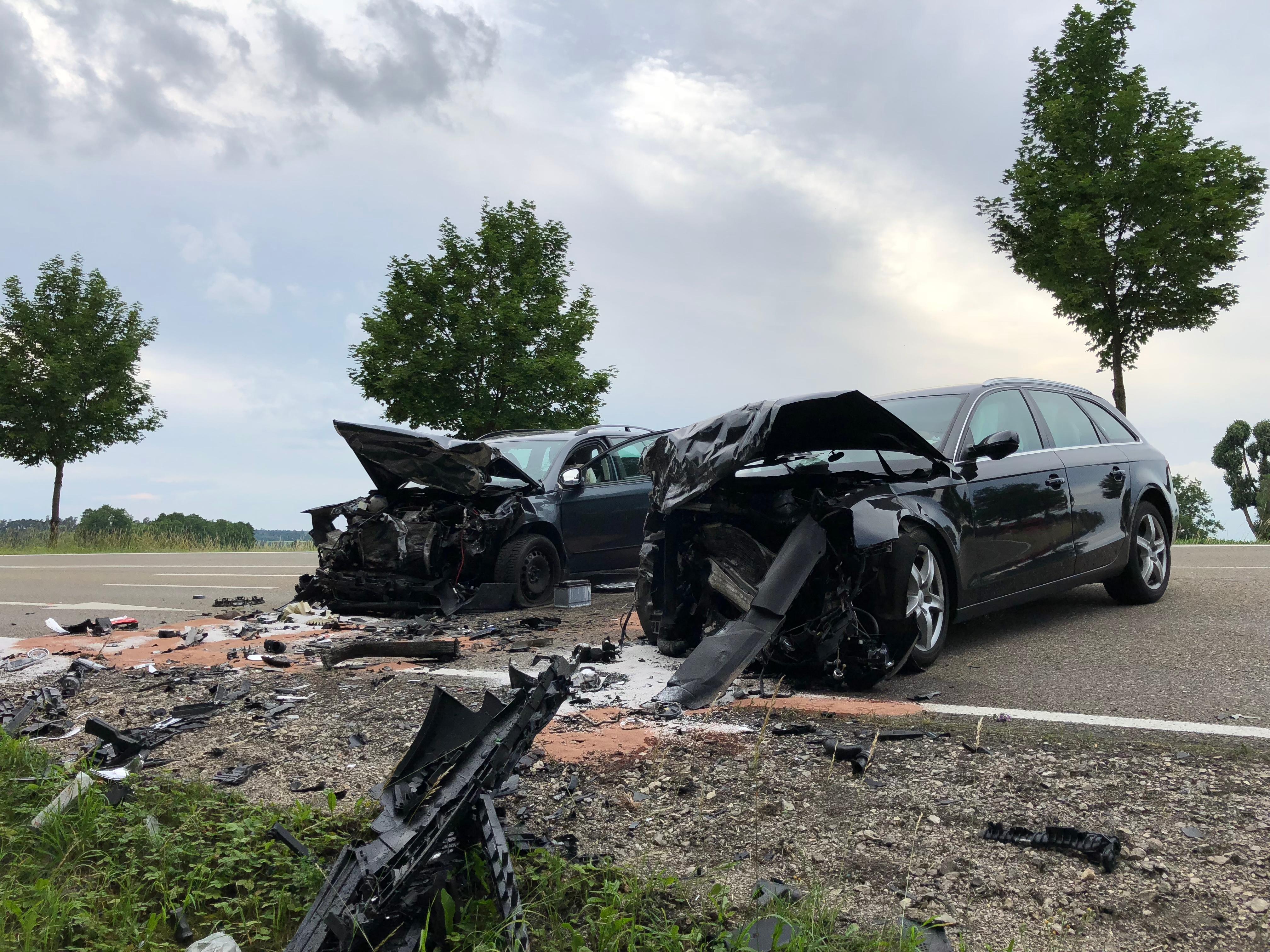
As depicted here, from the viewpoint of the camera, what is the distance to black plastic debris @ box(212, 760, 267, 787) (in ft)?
12.2

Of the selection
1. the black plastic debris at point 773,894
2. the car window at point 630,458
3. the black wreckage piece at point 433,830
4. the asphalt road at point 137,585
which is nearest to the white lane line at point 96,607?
the asphalt road at point 137,585

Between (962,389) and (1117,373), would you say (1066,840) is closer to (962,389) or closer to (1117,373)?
(962,389)

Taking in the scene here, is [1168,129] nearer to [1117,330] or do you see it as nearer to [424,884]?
[1117,330]

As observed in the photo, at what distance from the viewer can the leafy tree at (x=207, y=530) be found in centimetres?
2417

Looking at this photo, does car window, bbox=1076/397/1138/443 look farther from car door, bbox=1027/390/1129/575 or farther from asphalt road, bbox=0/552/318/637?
asphalt road, bbox=0/552/318/637

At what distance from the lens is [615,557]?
930cm

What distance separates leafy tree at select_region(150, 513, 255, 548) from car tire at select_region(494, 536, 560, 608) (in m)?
17.0

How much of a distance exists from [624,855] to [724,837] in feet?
1.10

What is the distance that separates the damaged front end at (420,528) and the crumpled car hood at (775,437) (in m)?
3.25

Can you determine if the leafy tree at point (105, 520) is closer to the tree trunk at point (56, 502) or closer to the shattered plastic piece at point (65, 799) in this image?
the tree trunk at point (56, 502)

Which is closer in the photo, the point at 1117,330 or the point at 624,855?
the point at 624,855

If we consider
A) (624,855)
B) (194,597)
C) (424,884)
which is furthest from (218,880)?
(194,597)

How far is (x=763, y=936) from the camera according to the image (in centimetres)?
228

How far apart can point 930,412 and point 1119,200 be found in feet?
61.3
